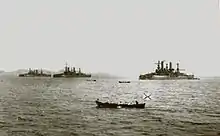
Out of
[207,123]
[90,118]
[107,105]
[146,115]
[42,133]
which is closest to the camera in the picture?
[42,133]

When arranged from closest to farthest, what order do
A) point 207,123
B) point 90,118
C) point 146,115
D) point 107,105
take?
point 207,123, point 90,118, point 146,115, point 107,105

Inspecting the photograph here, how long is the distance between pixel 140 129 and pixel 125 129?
2.45 meters

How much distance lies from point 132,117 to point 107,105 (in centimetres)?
1448

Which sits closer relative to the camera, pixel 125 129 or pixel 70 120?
pixel 125 129

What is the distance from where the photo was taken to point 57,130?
50.9 metres

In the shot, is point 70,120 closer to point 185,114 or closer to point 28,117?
point 28,117

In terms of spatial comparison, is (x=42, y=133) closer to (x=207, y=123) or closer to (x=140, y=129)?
(x=140, y=129)

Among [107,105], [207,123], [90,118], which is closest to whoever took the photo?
[207,123]

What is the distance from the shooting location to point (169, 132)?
50.2 metres

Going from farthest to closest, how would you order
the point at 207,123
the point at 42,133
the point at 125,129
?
1. the point at 207,123
2. the point at 125,129
3. the point at 42,133

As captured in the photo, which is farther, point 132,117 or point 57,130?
point 132,117

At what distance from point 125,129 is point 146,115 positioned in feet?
53.4

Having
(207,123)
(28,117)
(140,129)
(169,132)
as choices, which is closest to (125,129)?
(140,129)

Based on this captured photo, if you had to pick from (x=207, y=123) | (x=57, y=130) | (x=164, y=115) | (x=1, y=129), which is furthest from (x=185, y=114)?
(x=1, y=129)
